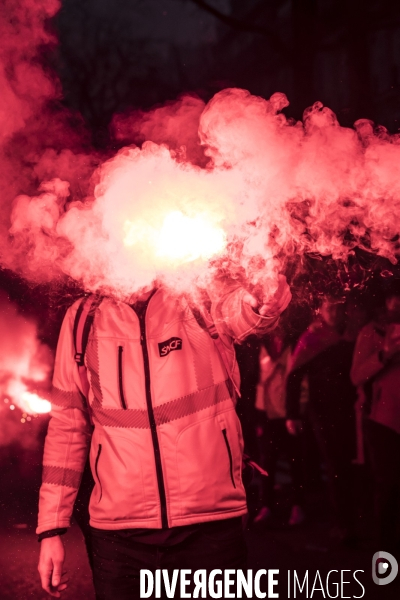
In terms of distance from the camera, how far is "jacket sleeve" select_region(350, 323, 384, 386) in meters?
3.72

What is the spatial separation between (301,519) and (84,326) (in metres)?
2.53

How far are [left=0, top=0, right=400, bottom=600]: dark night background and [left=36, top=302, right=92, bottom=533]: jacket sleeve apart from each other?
1196 millimetres

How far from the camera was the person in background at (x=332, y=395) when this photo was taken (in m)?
3.94

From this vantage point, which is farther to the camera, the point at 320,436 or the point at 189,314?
the point at 320,436

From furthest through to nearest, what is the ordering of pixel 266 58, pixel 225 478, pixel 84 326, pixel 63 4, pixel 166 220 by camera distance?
pixel 266 58 → pixel 63 4 → pixel 166 220 → pixel 84 326 → pixel 225 478

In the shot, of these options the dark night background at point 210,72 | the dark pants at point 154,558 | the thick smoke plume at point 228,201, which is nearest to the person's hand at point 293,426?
the dark night background at point 210,72

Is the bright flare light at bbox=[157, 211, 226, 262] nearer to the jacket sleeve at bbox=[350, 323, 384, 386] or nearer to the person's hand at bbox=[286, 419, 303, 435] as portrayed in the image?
the jacket sleeve at bbox=[350, 323, 384, 386]

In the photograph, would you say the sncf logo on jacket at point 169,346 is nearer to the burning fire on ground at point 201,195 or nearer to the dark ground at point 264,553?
the burning fire on ground at point 201,195

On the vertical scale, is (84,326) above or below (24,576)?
above

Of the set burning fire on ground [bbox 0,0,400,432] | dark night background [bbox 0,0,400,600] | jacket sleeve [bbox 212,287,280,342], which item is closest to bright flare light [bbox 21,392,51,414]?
dark night background [bbox 0,0,400,600]

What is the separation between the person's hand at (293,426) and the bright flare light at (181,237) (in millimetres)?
1831

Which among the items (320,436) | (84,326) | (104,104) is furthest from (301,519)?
(104,104)

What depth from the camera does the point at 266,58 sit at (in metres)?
3.88

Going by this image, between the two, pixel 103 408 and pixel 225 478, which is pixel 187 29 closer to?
pixel 103 408
